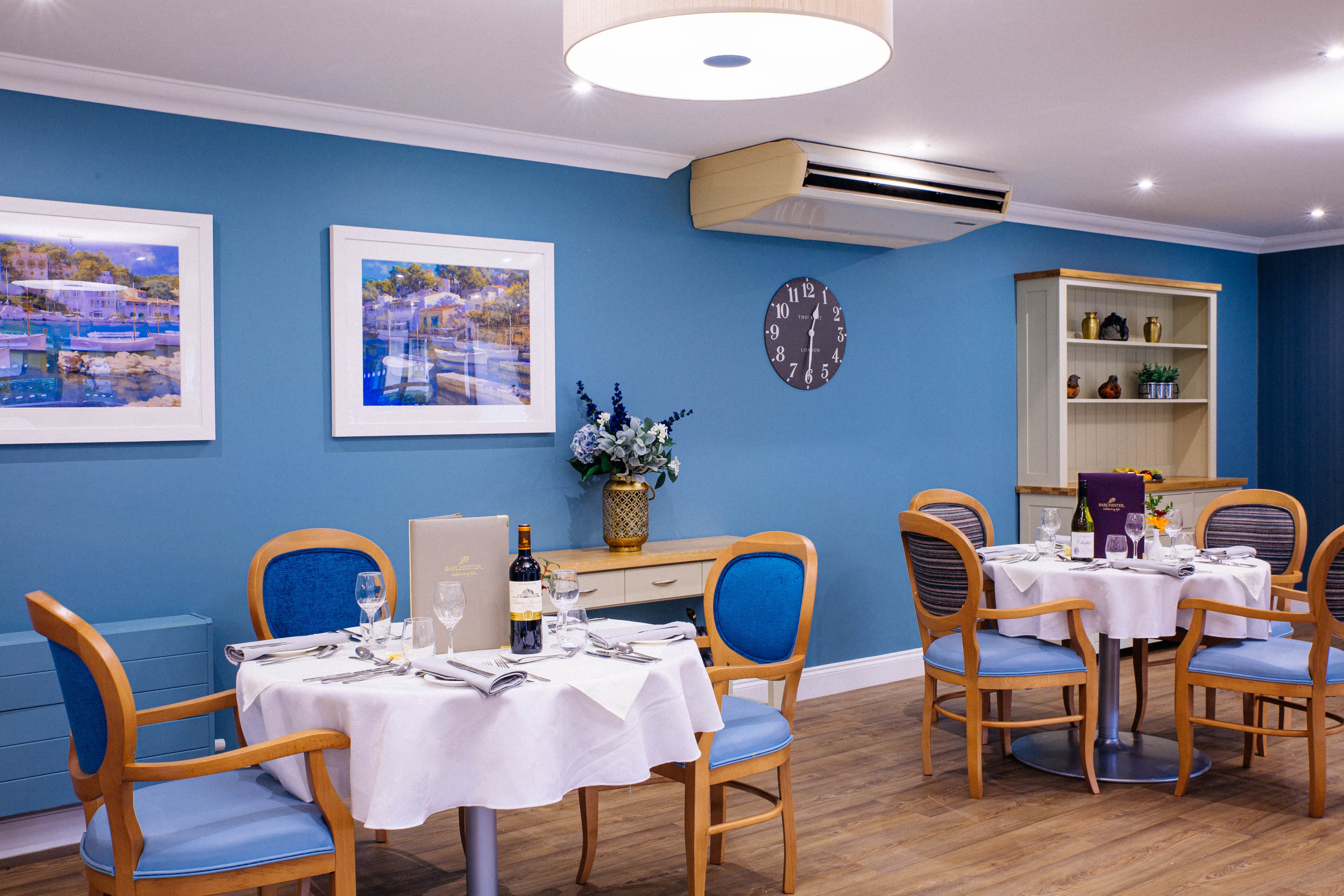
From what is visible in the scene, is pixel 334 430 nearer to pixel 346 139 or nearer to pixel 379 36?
pixel 346 139

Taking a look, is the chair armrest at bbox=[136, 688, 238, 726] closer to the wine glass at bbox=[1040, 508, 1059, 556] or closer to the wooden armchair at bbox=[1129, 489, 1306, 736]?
the wine glass at bbox=[1040, 508, 1059, 556]

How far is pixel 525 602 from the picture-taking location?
2.49 meters

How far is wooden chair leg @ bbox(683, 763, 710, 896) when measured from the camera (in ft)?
8.88

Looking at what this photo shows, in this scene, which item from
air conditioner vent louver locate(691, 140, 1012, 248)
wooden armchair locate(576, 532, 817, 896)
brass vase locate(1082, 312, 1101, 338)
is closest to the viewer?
wooden armchair locate(576, 532, 817, 896)

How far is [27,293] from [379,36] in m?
1.51

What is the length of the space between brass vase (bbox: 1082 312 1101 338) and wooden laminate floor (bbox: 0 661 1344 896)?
2890mm

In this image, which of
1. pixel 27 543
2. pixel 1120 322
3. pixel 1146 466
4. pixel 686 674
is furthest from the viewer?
pixel 1146 466

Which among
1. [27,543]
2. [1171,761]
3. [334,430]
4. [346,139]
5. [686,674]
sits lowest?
[1171,761]

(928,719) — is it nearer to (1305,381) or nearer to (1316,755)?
(1316,755)

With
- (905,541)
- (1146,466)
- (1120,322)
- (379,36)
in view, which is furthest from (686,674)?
(1146,466)

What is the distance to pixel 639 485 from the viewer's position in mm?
4648

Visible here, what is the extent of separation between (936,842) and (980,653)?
75cm

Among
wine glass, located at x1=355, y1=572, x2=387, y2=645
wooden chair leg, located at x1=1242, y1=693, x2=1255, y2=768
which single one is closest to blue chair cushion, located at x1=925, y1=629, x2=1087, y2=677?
wooden chair leg, located at x1=1242, y1=693, x2=1255, y2=768

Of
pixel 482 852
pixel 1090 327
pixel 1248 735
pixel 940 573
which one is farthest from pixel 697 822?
pixel 1090 327
